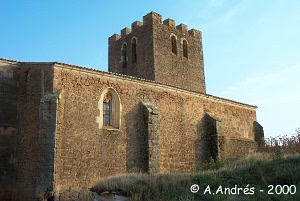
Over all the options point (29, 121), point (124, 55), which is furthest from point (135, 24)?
point (29, 121)

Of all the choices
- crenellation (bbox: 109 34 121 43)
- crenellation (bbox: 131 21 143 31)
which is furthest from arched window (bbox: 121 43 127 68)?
crenellation (bbox: 131 21 143 31)

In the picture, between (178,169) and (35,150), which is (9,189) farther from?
(178,169)

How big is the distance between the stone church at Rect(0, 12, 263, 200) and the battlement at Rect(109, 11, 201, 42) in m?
6.69

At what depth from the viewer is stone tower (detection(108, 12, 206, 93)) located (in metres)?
20.4

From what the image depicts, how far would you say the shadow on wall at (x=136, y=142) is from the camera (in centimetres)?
1387

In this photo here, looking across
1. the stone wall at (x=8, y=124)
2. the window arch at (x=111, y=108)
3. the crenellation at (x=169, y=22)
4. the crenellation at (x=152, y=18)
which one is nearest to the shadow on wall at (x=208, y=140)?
the window arch at (x=111, y=108)

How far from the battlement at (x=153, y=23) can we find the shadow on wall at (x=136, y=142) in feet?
28.3

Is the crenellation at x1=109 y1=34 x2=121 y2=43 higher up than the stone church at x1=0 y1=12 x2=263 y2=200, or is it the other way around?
the crenellation at x1=109 y1=34 x2=121 y2=43

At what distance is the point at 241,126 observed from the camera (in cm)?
2022

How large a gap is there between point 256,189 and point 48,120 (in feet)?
26.3

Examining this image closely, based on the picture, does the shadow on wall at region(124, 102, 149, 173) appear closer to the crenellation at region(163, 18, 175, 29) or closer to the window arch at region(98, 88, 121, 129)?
the window arch at region(98, 88, 121, 129)

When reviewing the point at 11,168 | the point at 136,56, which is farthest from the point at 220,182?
the point at 136,56

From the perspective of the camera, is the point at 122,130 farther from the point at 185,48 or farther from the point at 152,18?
the point at 185,48

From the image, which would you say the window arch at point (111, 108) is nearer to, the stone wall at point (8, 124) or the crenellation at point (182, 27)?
the stone wall at point (8, 124)
